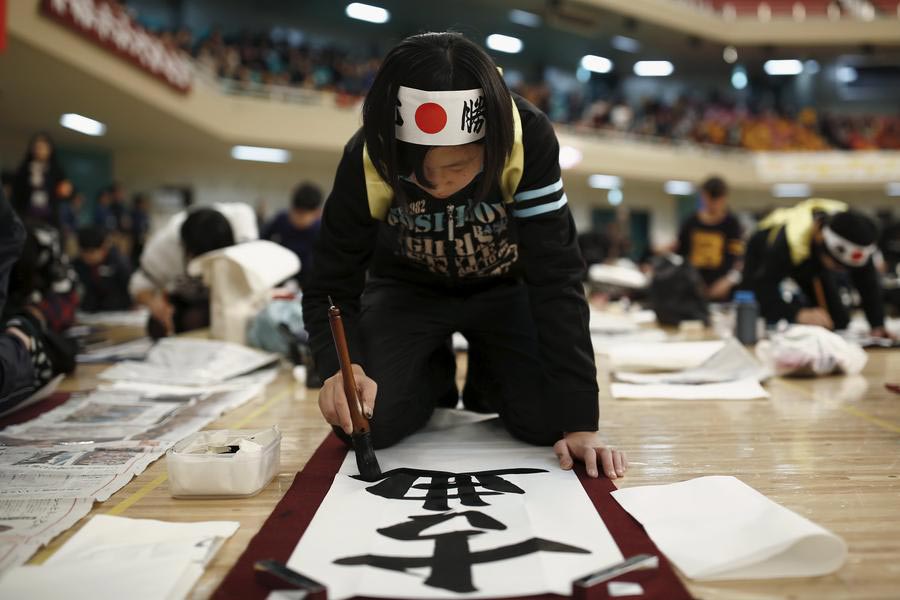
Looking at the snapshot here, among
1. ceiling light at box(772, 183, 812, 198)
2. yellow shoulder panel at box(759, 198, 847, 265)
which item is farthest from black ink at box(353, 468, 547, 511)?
ceiling light at box(772, 183, 812, 198)

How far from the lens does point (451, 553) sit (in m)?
1.06

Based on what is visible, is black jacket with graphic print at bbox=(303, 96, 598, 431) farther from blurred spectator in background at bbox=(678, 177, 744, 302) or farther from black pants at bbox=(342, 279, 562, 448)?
blurred spectator in background at bbox=(678, 177, 744, 302)

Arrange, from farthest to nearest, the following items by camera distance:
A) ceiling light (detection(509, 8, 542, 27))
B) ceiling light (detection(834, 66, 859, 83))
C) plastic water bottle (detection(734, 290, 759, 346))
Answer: ceiling light (detection(834, 66, 859, 83)) < ceiling light (detection(509, 8, 542, 27)) < plastic water bottle (detection(734, 290, 759, 346))

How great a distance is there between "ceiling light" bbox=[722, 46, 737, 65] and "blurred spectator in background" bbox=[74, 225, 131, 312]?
13700mm

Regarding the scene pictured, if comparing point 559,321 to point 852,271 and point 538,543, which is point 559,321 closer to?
point 538,543

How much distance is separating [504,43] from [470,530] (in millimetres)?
15003

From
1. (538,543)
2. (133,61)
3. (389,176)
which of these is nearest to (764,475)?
(538,543)

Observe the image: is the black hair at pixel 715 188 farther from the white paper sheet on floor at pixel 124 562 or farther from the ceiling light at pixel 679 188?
the ceiling light at pixel 679 188

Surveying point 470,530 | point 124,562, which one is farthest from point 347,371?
point 124,562

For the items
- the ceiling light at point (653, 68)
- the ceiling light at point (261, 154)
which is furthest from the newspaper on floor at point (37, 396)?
the ceiling light at point (653, 68)

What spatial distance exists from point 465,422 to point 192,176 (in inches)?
419

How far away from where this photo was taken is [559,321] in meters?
1.48

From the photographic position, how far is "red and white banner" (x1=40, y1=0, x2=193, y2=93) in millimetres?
5793

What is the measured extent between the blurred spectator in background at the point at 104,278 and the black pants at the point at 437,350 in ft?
17.7
